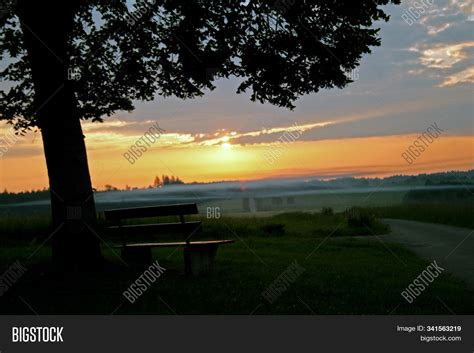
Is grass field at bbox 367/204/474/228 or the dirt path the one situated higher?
grass field at bbox 367/204/474/228

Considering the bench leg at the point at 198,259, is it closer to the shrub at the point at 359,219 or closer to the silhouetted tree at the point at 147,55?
the silhouetted tree at the point at 147,55

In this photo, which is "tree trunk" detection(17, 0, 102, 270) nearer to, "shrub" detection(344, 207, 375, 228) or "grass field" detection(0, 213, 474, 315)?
"grass field" detection(0, 213, 474, 315)

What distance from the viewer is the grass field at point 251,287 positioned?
9203mm

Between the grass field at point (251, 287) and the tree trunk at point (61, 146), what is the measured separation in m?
0.68

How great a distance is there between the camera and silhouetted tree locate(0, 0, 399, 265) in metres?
12.8

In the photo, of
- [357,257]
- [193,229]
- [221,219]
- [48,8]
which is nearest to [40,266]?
[193,229]

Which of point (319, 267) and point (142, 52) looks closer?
point (319, 267)

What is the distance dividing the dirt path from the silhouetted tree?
539cm

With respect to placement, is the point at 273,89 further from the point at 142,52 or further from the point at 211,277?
the point at 211,277

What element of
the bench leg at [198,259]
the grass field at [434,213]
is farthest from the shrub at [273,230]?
the bench leg at [198,259]

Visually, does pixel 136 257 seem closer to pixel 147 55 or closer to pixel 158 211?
pixel 158 211

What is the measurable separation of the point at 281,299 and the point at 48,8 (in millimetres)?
8440

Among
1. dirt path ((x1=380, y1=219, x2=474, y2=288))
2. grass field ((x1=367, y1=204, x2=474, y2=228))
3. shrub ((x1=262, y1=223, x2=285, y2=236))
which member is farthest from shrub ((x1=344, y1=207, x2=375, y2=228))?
shrub ((x1=262, y1=223, x2=285, y2=236))
